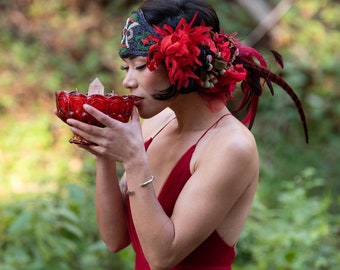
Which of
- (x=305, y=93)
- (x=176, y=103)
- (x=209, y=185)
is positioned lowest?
(x=305, y=93)

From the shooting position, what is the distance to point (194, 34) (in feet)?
7.69

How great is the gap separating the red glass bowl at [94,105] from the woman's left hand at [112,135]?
26mm

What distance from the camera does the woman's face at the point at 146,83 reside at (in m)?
2.37

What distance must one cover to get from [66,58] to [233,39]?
6091mm

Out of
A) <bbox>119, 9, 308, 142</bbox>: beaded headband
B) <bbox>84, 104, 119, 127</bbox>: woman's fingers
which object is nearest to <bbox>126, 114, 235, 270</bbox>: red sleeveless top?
<bbox>119, 9, 308, 142</bbox>: beaded headband

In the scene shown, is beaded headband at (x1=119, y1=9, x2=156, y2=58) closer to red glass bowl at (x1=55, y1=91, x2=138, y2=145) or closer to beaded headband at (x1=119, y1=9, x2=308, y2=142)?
beaded headband at (x1=119, y1=9, x2=308, y2=142)

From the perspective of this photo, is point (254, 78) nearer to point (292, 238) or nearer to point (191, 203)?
point (191, 203)

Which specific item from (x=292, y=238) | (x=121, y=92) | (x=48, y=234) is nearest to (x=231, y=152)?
(x=48, y=234)

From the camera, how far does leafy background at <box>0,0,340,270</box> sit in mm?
5129

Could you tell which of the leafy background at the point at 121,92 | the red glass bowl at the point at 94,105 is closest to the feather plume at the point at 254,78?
the red glass bowl at the point at 94,105

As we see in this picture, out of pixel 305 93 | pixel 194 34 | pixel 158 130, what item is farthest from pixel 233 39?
pixel 305 93

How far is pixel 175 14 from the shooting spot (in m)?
2.38

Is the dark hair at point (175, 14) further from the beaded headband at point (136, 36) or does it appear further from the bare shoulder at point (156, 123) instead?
the bare shoulder at point (156, 123)

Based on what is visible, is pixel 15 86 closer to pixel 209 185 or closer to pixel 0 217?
pixel 0 217
